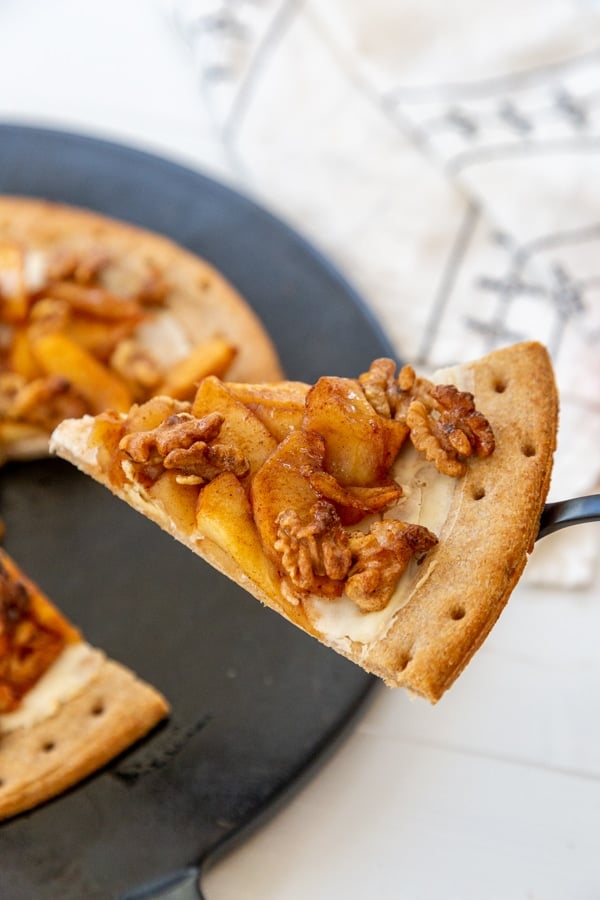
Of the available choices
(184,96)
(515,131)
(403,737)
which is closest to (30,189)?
(184,96)

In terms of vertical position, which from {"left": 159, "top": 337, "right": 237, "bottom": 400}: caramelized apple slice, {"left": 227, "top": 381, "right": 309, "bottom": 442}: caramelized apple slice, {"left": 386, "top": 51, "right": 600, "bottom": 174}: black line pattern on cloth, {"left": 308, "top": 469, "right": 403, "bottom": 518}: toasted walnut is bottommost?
{"left": 308, "top": 469, "right": 403, "bottom": 518}: toasted walnut

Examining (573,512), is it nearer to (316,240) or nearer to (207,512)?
(207,512)

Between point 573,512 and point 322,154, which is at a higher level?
point 322,154

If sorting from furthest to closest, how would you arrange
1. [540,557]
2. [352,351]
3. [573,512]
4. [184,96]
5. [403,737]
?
[184,96] → [352,351] → [540,557] → [403,737] → [573,512]

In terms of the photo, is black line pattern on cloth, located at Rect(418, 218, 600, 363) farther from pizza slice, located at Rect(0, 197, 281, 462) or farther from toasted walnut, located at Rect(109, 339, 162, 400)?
toasted walnut, located at Rect(109, 339, 162, 400)

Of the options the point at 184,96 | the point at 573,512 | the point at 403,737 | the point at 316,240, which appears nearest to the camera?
the point at 573,512

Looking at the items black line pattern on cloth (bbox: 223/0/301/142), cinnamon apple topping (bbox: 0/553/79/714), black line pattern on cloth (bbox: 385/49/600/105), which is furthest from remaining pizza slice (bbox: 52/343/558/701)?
black line pattern on cloth (bbox: 223/0/301/142)

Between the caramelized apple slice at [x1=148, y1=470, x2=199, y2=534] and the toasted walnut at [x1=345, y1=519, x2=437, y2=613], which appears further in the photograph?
the caramelized apple slice at [x1=148, y1=470, x2=199, y2=534]

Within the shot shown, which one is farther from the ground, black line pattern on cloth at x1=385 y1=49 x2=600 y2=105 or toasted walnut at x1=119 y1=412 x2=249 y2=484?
black line pattern on cloth at x1=385 y1=49 x2=600 y2=105
